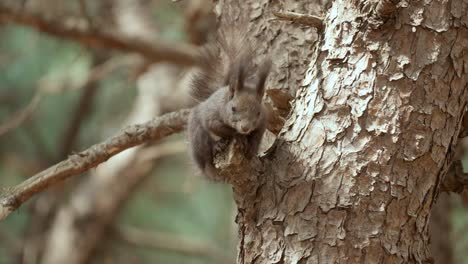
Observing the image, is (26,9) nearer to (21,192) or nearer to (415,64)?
(21,192)

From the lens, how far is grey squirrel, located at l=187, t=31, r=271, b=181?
209 cm

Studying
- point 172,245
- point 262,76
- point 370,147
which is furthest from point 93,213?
point 370,147

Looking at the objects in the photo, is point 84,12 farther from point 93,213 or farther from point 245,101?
point 245,101

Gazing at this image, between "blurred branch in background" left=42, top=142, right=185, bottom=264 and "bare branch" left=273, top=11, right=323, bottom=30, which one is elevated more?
"blurred branch in background" left=42, top=142, right=185, bottom=264

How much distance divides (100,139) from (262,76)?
13.0 feet

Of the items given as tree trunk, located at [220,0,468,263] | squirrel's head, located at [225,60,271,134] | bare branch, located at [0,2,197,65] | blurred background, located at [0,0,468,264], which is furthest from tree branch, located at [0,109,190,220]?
bare branch, located at [0,2,197,65]

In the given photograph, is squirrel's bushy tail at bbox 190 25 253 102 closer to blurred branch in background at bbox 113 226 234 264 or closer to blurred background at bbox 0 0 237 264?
blurred background at bbox 0 0 237 264

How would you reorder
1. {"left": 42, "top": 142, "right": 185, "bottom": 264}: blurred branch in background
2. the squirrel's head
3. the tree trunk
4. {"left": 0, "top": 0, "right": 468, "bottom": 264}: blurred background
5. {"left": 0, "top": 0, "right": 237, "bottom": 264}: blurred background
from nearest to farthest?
the tree trunk < the squirrel's head < {"left": 0, "top": 0, "right": 468, "bottom": 264}: blurred background < {"left": 0, "top": 0, "right": 237, "bottom": 264}: blurred background < {"left": 42, "top": 142, "right": 185, "bottom": 264}: blurred branch in background

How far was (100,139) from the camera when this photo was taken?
5.88m

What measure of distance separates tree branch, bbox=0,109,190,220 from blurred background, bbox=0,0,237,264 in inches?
69.2

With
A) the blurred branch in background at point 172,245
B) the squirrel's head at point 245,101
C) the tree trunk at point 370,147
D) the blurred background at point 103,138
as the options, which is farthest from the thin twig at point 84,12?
the tree trunk at point 370,147

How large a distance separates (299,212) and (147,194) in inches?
192

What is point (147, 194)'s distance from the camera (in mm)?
6602

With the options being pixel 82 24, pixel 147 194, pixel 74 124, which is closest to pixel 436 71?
pixel 82 24
